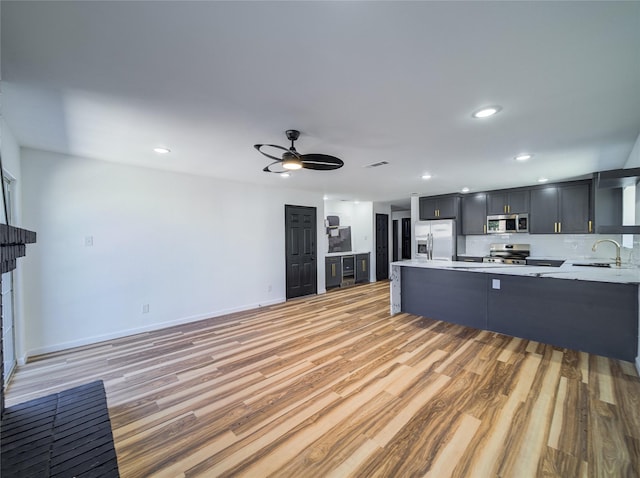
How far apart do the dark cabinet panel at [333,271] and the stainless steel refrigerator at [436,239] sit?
6.64ft

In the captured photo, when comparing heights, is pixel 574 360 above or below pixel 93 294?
below

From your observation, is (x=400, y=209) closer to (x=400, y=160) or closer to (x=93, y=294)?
(x=400, y=160)

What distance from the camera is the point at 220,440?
5.97 feet

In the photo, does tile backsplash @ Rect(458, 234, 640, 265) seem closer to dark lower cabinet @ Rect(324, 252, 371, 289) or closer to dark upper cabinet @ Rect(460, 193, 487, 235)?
dark upper cabinet @ Rect(460, 193, 487, 235)

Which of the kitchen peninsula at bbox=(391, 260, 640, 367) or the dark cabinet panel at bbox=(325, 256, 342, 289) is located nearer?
the kitchen peninsula at bbox=(391, 260, 640, 367)

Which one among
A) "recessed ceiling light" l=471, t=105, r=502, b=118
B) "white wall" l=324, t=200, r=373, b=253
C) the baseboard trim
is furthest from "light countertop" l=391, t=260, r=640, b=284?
"white wall" l=324, t=200, r=373, b=253

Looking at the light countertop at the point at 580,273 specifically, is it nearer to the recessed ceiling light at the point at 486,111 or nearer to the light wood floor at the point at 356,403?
the light wood floor at the point at 356,403

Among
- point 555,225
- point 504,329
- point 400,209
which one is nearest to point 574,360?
point 504,329

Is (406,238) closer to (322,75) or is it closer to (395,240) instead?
(395,240)

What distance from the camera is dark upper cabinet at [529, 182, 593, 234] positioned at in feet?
16.3

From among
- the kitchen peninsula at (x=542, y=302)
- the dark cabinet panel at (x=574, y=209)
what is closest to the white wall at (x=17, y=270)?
the kitchen peninsula at (x=542, y=302)

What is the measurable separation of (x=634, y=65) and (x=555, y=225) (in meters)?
4.62

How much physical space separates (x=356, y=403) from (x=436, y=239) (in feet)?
16.8

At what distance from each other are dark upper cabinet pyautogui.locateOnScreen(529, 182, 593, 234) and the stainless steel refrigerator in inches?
58.7
